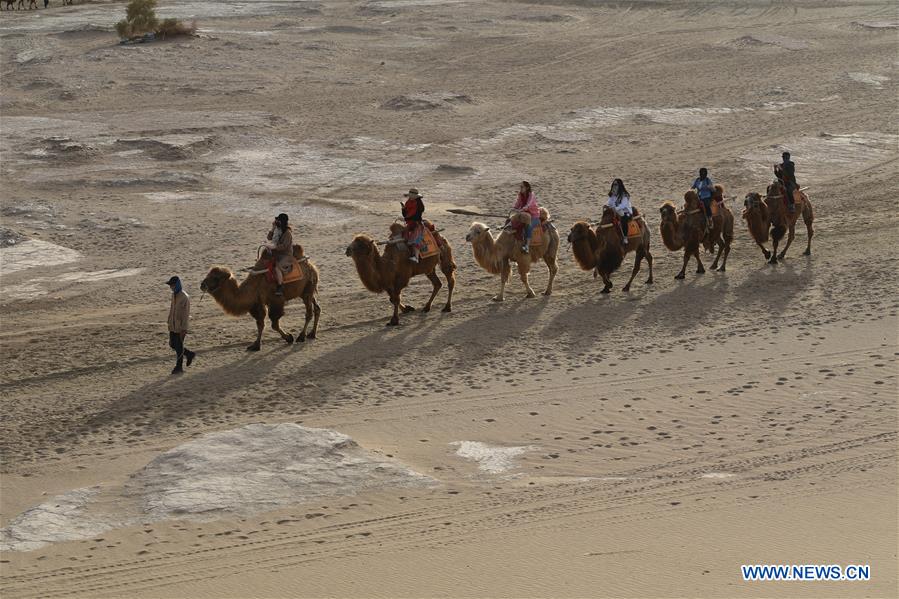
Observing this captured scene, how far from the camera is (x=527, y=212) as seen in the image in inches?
812

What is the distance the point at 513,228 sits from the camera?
20.6 meters

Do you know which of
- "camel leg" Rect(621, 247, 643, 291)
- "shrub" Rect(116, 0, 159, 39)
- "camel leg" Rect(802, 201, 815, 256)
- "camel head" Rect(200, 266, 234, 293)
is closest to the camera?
"camel head" Rect(200, 266, 234, 293)

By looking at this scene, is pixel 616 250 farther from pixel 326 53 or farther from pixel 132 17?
pixel 132 17

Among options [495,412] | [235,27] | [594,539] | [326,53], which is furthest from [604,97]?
[594,539]

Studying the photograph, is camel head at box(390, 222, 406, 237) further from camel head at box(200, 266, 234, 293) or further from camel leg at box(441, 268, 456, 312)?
camel head at box(200, 266, 234, 293)

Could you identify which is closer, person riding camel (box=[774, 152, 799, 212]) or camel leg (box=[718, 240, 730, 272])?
camel leg (box=[718, 240, 730, 272])

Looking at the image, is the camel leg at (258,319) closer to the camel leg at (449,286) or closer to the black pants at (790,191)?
the camel leg at (449,286)

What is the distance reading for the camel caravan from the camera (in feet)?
60.4

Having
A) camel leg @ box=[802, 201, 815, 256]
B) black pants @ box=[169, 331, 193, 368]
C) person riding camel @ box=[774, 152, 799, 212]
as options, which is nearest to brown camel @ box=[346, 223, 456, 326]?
black pants @ box=[169, 331, 193, 368]

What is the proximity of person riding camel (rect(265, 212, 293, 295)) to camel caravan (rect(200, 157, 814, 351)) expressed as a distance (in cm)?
1

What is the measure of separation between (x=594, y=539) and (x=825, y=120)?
2534 cm

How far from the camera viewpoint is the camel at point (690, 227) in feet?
70.9

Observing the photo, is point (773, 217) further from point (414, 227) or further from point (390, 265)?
point (390, 265)

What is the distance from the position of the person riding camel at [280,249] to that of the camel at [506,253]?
296 cm
